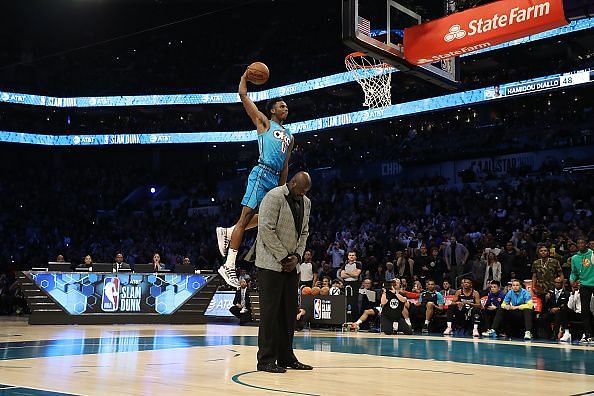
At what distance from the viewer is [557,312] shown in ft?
40.7

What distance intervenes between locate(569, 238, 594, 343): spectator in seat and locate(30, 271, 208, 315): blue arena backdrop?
8.24 meters

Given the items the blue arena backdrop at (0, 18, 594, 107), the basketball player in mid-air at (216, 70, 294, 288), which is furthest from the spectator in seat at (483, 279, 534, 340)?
the blue arena backdrop at (0, 18, 594, 107)

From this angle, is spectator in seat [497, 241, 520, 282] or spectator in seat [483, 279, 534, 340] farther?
spectator in seat [497, 241, 520, 282]

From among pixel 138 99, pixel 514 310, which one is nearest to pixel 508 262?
pixel 514 310

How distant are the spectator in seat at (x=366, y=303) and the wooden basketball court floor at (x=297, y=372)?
4.54 meters

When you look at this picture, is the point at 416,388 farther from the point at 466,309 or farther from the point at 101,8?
the point at 101,8

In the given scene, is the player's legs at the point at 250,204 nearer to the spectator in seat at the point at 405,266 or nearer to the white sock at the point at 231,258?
the white sock at the point at 231,258

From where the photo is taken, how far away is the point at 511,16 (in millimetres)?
9156

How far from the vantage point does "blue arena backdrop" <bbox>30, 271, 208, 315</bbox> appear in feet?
48.2

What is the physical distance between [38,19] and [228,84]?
9.66m

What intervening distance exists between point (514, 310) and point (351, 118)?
1836 centimetres

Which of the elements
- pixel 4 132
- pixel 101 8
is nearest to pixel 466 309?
pixel 101 8

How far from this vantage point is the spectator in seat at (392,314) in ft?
43.4

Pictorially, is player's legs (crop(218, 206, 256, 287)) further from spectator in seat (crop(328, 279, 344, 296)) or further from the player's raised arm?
spectator in seat (crop(328, 279, 344, 296))
